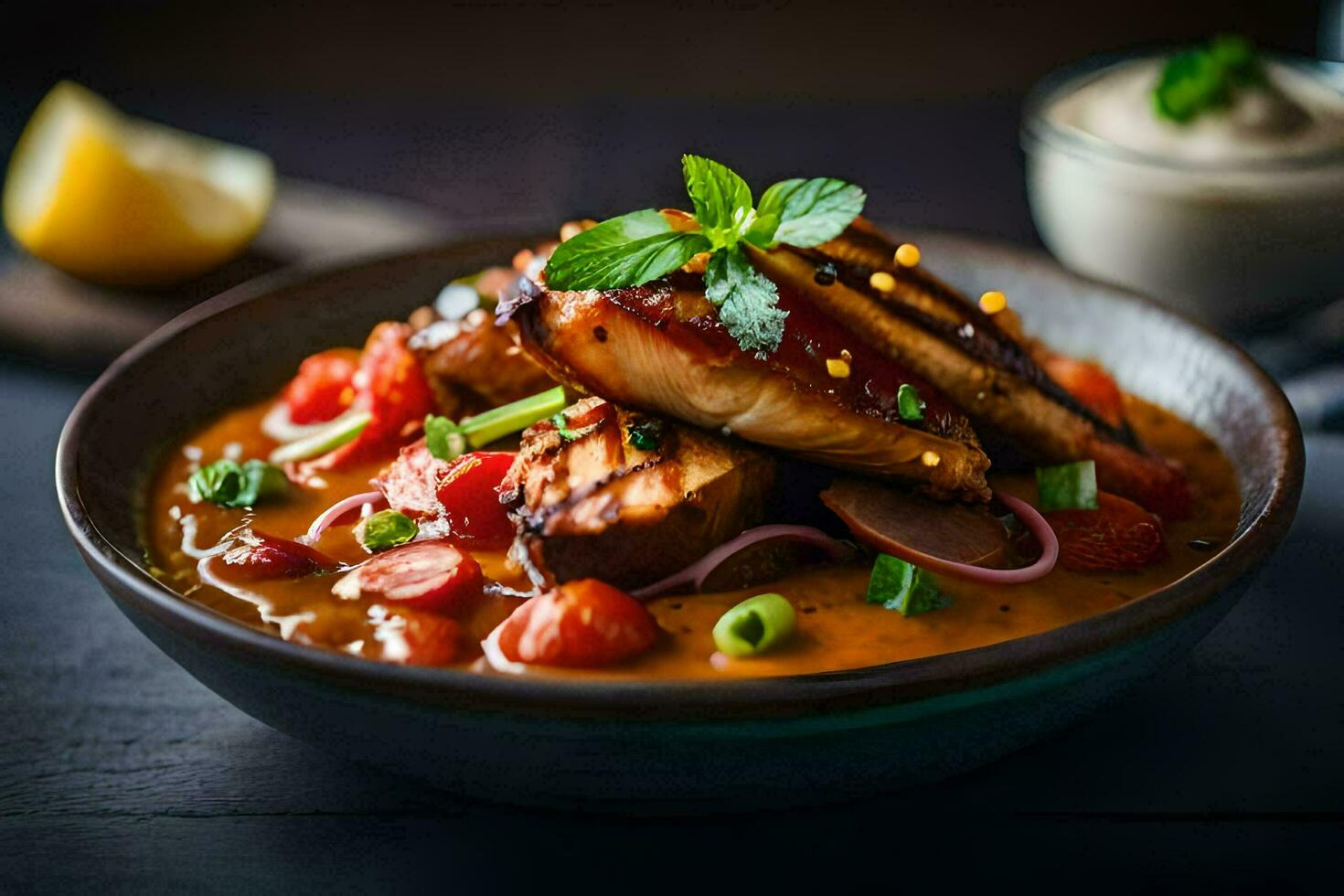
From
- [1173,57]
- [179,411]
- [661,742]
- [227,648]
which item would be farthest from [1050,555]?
[1173,57]

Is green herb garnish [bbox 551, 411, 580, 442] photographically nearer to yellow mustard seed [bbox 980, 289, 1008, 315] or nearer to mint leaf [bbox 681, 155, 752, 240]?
mint leaf [bbox 681, 155, 752, 240]

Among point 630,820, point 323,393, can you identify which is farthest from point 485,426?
point 630,820

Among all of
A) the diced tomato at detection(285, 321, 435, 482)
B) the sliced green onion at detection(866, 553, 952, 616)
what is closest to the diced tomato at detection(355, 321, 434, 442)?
the diced tomato at detection(285, 321, 435, 482)

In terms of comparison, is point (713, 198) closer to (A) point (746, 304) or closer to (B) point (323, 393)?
(A) point (746, 304)

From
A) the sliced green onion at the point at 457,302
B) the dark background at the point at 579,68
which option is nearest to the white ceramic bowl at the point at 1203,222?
the dark background at the point at 579,68

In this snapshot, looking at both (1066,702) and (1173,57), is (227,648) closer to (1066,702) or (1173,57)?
(1066,702)
